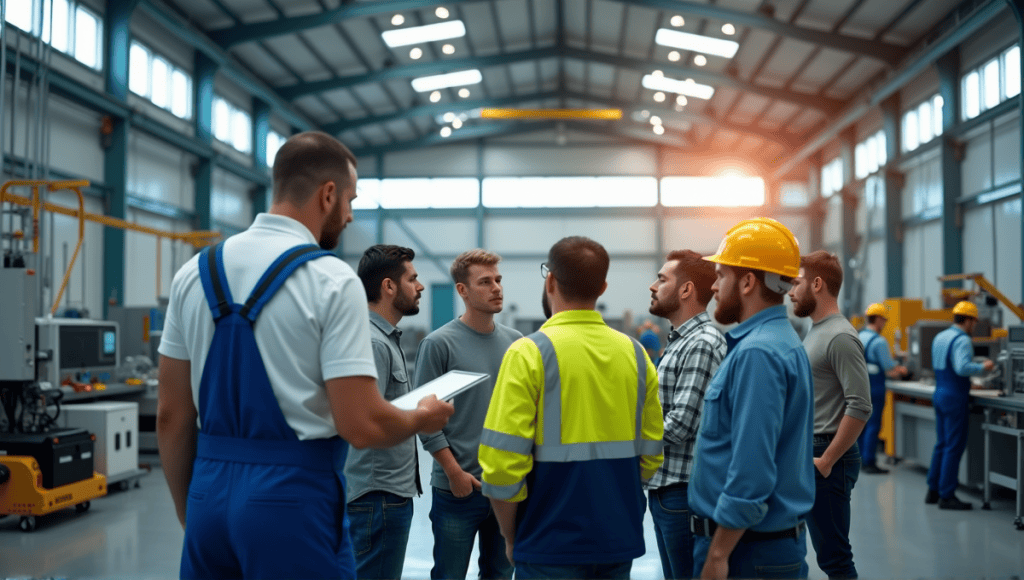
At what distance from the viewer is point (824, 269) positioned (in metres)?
3.47

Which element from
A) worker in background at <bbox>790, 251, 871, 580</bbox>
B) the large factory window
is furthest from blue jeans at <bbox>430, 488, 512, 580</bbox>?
the large factory window

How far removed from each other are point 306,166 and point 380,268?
1570mm

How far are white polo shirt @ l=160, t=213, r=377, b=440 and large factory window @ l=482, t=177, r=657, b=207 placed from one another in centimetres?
2091

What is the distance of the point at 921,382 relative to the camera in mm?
9266

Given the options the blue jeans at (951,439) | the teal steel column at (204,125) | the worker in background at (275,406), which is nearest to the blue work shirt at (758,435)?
the worker in background at (275,406)

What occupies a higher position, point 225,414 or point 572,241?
point 572,241

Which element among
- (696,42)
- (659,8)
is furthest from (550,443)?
(696,42)

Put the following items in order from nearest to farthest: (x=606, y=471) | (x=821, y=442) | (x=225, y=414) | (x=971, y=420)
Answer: (x=225, y=414) < (x=606, y=471) < (x=821, y=442) < (x=971, y=420)

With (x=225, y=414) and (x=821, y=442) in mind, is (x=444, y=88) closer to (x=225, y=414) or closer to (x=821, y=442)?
(x=821, y=442)

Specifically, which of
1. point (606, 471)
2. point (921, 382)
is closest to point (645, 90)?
point (921, 382)

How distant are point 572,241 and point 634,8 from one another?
14360 mm

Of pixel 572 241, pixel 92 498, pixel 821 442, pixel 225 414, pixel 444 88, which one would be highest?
pixel 444 88

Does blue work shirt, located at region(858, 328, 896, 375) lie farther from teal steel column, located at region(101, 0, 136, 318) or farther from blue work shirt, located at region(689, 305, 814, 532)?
teal steel column, located at region(101, 0, 136, 318)

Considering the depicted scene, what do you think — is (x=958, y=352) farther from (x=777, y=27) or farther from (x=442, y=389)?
(x=777, y=27)
